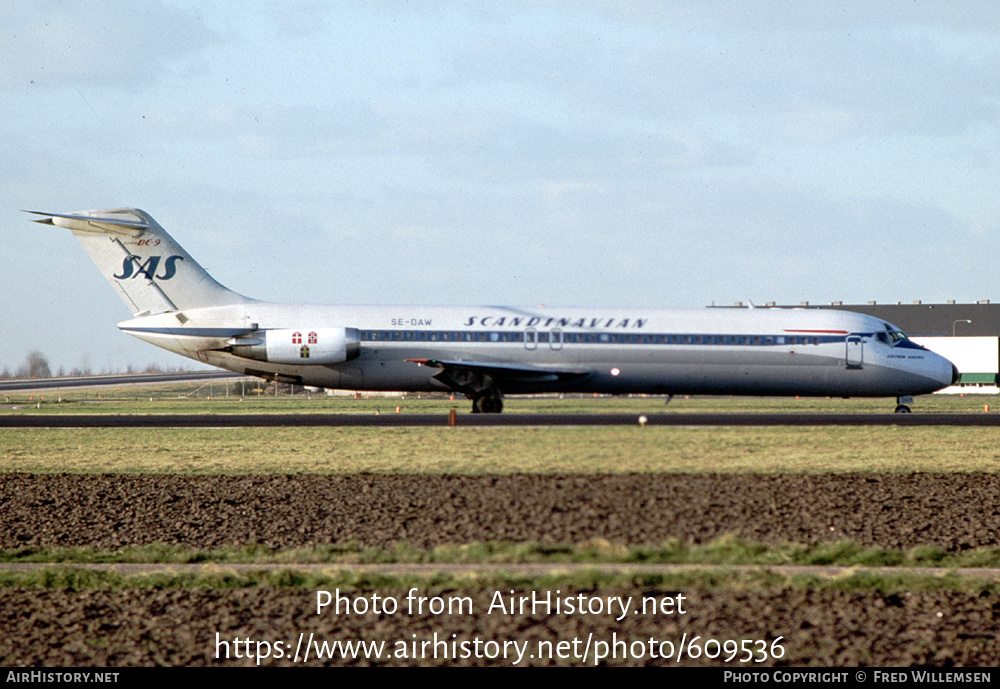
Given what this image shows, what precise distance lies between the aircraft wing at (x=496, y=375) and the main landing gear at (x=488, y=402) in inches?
9.7

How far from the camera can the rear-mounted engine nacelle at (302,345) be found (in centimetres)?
4072

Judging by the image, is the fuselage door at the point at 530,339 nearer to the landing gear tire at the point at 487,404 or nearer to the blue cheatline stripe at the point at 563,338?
the blue cheatline stripe at the point at 563,338

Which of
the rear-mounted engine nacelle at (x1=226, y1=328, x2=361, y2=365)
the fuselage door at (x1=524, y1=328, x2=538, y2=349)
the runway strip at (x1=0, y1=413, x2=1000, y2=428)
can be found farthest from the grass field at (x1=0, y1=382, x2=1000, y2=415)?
the rear-mounted engine nacelle at (x1=226, y1=328, x2=361, y2=365)

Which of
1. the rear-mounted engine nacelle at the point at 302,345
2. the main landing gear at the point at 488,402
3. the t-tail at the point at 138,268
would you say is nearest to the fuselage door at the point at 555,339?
the main landing gear at the point at 488,402

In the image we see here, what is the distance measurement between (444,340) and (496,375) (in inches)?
99.8

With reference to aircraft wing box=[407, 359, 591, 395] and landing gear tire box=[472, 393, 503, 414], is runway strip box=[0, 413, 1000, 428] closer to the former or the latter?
landing gear tire box=[472, 393, 503, 414]

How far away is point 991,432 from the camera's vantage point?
32.6 metres

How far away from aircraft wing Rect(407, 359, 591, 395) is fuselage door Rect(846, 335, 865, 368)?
11144 millimetres

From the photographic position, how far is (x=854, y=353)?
1706 inches

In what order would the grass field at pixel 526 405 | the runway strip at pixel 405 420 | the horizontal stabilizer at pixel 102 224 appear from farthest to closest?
the horizontal stabilizer at pixel 102 224
the runway strip at pixel 405 420
the grass field at pixel 526 405

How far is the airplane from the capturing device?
135ft

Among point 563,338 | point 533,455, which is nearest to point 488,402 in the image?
point 563,338

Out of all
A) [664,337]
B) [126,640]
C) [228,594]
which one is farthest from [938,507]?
[664,337]
